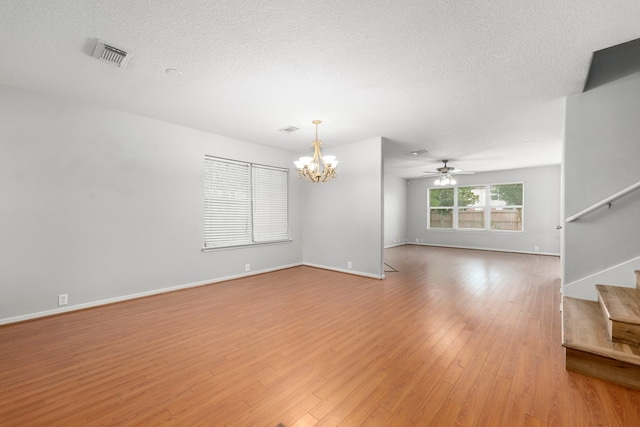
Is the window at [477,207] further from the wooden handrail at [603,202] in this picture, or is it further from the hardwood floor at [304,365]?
the wooden handrail at [603,202]

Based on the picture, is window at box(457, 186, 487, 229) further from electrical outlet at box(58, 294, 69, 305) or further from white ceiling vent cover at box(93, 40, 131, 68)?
Answer: electrical outlet at box(58, 294, 69, 305)

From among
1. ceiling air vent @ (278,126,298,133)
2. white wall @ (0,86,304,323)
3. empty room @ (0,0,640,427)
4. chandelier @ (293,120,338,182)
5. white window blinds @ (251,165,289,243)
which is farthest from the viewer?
white window blinds @ (251,165,289,243)

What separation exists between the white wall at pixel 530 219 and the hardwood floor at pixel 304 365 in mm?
5085

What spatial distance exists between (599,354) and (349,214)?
3.98 m

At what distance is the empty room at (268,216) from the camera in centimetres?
186

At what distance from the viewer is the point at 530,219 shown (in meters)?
8.07

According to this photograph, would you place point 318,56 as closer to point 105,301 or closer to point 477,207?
point 105,301

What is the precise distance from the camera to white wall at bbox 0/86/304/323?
306cm

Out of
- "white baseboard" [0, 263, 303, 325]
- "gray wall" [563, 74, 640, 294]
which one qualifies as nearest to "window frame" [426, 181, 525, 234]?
"gray wall" [563, 74, 640, 294]

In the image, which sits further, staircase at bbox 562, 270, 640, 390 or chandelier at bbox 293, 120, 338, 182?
chandelier at bbox 293, 120, 338, 182

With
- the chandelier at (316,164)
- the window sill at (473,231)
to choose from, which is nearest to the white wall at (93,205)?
the chandelier at (316,164)

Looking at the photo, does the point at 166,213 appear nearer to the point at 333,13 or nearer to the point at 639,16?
the point at 333,13

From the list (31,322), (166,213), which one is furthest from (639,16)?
(31,322)

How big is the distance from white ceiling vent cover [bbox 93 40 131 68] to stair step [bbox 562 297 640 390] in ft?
14.9
